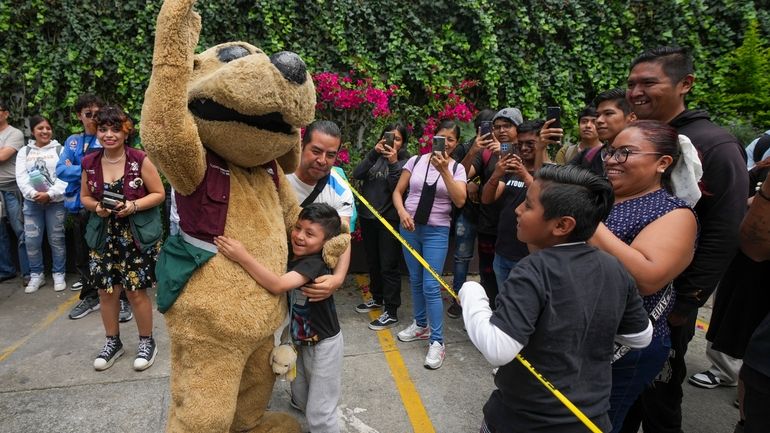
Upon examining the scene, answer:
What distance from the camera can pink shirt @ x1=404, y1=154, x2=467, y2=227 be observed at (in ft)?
12.4

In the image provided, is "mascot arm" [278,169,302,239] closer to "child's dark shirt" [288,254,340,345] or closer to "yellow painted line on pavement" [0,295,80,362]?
"child's dark shirt" [288,254,340,345]

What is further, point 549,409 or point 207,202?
point 207,202

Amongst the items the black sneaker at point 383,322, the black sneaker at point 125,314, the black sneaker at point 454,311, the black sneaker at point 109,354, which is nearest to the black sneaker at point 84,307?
the black sneaker at point 125,314

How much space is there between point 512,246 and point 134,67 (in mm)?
5024

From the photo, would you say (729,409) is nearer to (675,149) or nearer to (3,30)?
(675,149)

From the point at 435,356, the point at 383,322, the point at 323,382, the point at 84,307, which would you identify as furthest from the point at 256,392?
the point at 84,307

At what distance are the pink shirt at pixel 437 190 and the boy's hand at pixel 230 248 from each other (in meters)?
2.09

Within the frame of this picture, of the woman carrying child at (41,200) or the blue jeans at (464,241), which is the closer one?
the blue jeans at (464,241)

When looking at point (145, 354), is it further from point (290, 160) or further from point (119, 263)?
point (290, 160)

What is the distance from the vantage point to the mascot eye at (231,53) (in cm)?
194

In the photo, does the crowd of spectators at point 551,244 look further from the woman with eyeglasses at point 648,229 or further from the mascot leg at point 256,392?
the mascot leg at point 256,392

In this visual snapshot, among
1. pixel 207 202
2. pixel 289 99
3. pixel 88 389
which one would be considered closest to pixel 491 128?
pixel 289 99

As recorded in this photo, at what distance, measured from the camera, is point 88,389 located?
3.16 metres

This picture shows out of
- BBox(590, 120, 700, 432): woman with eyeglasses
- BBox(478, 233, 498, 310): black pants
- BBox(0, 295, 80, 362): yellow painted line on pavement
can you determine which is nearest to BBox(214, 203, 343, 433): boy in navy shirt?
BBox(590, 120, 700, 432): woman with eyeglasses
